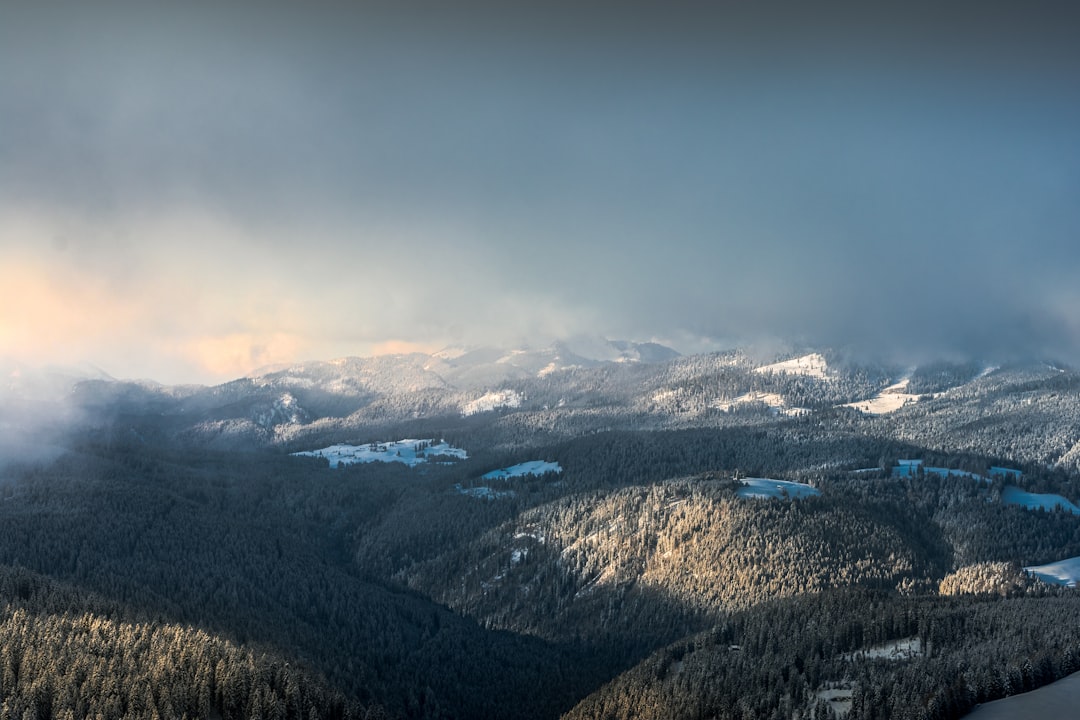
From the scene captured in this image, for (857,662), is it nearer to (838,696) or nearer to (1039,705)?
(838,696)

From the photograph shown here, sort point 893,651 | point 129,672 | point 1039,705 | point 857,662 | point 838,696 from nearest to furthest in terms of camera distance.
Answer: point 1039,705 → point 129,672 → point 838,696 → point 857,662 → point 893,651

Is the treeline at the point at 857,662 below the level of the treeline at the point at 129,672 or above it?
below

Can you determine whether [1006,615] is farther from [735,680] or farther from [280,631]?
[280,631]

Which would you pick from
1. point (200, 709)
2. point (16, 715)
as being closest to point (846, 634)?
point (200, 709)

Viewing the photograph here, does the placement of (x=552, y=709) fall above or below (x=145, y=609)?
below

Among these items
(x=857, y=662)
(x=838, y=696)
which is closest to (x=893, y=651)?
(x=857, y=662)

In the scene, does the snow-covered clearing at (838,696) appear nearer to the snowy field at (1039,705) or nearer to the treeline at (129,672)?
the snowy field at (1039,705)

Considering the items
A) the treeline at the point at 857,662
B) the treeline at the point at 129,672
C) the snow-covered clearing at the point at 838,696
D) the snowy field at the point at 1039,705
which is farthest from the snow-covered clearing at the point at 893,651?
the treeline at the point at 129,672

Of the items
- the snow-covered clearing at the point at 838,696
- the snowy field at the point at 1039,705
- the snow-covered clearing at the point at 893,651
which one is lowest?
the snow-covered clearing at the point at 838,696

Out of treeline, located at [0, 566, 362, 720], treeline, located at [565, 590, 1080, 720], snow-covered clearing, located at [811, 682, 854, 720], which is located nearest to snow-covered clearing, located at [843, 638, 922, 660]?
treeline, located at [565, 590, 1080, 720]

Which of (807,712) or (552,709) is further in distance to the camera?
(552,709)

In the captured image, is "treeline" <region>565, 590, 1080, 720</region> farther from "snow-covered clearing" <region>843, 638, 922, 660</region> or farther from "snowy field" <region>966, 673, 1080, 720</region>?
"snowy field" <region>966, 673, 1080, 720</region>
